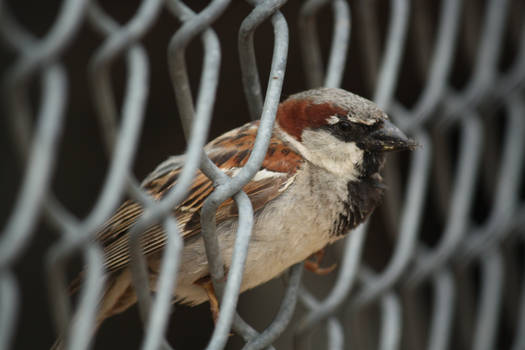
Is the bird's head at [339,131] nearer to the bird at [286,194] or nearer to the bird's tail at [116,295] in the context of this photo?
the bird at [286,194]

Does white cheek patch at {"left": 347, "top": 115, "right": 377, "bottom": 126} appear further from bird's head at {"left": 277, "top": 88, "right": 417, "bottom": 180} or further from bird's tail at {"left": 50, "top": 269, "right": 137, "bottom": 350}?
bird's tail at {"left": 50, "top": 269, "right": 137, "bottom": 350}

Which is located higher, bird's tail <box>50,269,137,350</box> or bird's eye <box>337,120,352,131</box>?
bird's eye <box>337,120,352,131</box>

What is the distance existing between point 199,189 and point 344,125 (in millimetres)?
244

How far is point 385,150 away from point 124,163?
1.66 feet

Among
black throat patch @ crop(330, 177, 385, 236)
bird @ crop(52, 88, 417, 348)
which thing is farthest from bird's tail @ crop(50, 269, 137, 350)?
black throat patch @ crop(330, 177, 385, 236)

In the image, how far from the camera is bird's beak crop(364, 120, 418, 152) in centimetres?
90

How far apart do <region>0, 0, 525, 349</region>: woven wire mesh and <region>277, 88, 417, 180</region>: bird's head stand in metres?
0.04

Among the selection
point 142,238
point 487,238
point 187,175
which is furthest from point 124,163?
point 487,238

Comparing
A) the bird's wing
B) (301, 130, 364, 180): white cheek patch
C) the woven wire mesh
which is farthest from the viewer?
(301, 130, 364, 180): white cheek patch

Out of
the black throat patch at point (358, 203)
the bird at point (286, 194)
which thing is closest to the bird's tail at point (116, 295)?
the bird at point (286, 194)

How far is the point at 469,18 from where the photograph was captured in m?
1.63

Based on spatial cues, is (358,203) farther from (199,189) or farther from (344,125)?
(199,189)

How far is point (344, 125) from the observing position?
3.13 ft

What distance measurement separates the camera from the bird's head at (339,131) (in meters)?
0.92
